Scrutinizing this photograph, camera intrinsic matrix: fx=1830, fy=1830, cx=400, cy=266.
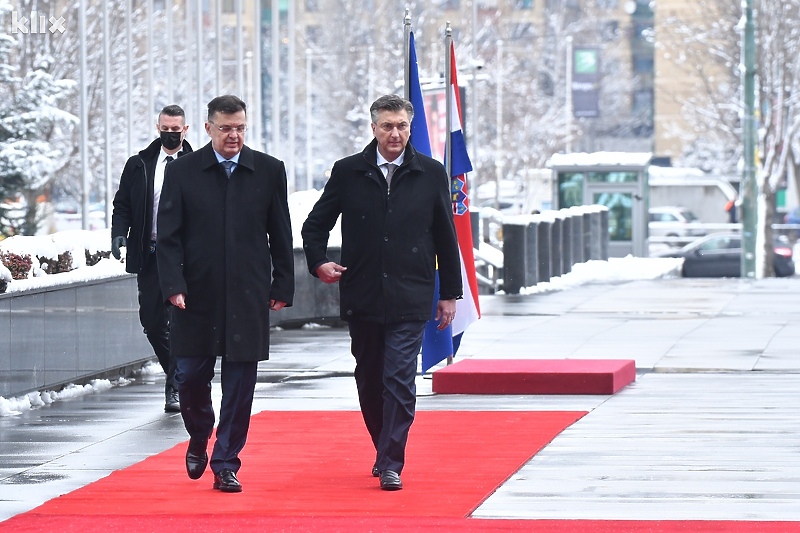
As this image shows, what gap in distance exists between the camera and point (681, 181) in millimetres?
69188

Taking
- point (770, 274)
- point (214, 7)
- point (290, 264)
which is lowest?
point (770, 274)

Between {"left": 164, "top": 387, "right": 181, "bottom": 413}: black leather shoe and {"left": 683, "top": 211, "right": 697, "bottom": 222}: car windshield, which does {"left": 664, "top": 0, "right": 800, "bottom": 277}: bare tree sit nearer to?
{"left": 683, "top": 211, "right": 697, "bottom": 222}: car windshield

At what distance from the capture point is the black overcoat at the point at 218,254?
8.41 m

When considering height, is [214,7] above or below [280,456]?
above

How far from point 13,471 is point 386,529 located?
2.70m

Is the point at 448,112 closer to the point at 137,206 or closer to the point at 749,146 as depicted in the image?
the point at 137,206

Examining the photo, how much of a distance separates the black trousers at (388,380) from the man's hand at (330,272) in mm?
265

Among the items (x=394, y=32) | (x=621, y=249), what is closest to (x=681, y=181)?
(x=394, y=32)

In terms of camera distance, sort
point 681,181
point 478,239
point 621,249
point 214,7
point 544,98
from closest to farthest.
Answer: point 478,239, point 214,7, point 621,249, point 681,181, point 544,98

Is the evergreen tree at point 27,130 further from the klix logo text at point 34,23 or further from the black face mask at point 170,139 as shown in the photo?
the black face mask at point 170,139

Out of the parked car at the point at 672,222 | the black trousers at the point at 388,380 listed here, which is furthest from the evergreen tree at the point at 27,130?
the parked car at the point at 672,222

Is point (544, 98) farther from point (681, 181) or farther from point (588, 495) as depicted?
point (588, 495)

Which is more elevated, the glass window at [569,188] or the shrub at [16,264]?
the shrub at [16,264]

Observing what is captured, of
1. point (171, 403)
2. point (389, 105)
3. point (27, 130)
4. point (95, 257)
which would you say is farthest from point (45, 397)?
point (27, 130)
